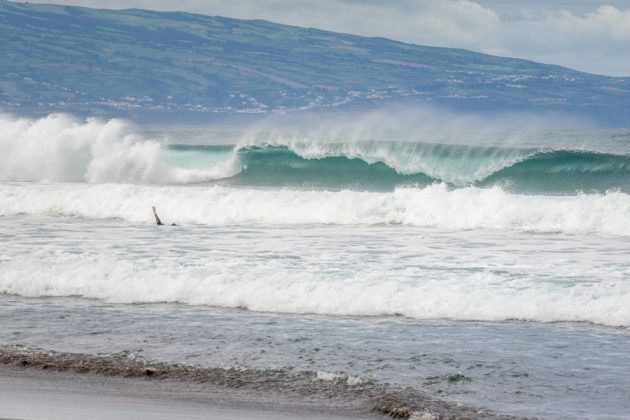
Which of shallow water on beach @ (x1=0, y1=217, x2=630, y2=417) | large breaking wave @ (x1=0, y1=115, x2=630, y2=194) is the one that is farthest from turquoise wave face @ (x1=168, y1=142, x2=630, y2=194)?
shallow water on beach @ (x1=0, y1=217, x2=630, y2=417)

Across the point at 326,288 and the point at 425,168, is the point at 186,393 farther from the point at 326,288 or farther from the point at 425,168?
the point at 425,168

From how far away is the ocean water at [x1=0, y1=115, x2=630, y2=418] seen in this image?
7371 mm

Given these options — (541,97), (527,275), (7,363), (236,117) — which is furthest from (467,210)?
(541,97)

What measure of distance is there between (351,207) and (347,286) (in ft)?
26.4

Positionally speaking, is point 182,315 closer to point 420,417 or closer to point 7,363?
point 7,363

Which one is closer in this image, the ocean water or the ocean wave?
the ocean water

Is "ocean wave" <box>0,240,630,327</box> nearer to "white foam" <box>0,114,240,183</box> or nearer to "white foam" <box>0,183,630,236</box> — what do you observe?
"white foam" <box>0,183,630,236</box>

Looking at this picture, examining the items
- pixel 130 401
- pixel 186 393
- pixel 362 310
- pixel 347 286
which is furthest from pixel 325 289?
pixel 130 401

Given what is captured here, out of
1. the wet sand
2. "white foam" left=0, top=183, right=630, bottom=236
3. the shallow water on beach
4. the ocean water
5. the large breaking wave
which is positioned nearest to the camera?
the wet sand

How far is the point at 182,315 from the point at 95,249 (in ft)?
15.1

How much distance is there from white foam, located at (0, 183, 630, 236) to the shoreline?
32.1ft

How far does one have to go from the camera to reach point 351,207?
1822 cm

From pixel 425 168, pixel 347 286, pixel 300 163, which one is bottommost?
pixel 347 286

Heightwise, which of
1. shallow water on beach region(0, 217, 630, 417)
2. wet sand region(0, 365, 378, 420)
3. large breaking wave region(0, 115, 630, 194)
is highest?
large breaking wave region(0, 115, 630, 194)
